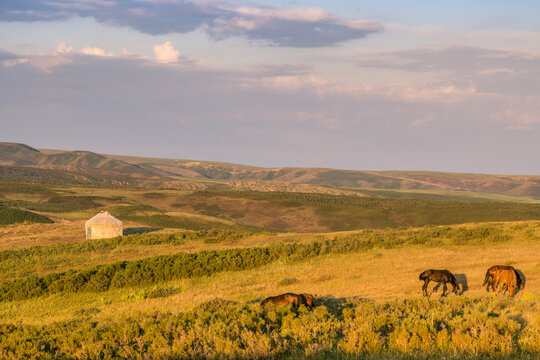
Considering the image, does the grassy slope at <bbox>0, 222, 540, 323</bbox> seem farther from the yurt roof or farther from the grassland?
the yurt roof

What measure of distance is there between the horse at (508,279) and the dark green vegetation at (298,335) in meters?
2.72

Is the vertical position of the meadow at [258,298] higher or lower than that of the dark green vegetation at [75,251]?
higher

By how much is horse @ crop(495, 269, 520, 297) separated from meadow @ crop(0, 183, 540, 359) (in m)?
0.61

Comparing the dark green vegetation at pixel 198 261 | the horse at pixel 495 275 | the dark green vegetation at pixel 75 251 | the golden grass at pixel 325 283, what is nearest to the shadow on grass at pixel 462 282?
the golden grass at pixel 325 283

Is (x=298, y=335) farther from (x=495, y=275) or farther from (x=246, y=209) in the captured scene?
(x=246, y=209)

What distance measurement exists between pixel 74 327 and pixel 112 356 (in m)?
3.51

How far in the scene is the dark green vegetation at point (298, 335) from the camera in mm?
9883

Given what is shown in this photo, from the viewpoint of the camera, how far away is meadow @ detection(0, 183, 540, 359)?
1047 cm

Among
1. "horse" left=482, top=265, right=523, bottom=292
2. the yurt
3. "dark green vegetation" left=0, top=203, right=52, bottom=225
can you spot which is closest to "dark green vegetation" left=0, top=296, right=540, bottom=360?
"horse" left=482, top=265, right=523, bottom=292

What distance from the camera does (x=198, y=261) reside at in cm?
3058

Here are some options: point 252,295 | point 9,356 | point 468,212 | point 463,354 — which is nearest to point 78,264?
point 252,295

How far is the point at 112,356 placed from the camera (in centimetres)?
1131

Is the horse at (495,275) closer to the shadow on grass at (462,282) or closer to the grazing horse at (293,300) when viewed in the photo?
the shadow on grass at (462,282)

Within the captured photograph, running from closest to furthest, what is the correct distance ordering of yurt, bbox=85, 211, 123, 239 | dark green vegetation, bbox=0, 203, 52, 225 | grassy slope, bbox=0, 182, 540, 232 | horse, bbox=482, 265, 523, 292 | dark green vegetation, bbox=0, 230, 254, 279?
horse, bbox=482, 265, 523, 292
dark green vegetation, bbox=0, 230, 254, 279
yurt, bbox=85, 211, 123, 239
dark green vegetation, bbox=0, 203, 52, 225
grassy slope, bbox=0, 182, 540, 232
